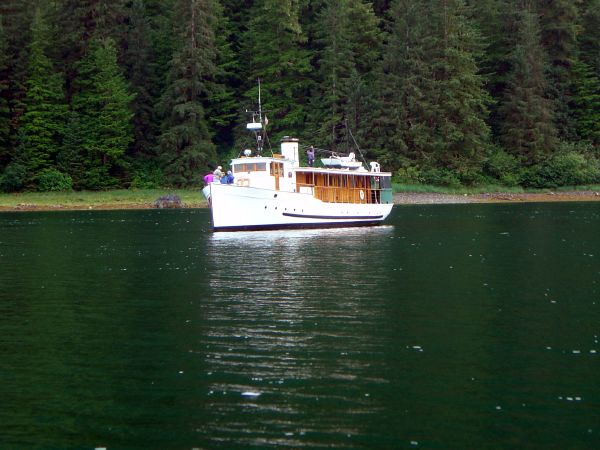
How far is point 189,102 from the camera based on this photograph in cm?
8656

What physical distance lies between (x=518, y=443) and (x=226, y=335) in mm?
8426

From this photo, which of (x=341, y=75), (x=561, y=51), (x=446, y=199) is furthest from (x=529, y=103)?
(x=341, y=75)

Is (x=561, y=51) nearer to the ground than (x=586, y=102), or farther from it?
farther from it

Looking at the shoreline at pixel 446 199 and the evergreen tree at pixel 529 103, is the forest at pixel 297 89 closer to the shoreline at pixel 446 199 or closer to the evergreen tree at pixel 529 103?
the evergreen tree at pixel 529 103

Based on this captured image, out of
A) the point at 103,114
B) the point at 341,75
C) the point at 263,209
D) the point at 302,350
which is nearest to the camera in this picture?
the point at 302,350

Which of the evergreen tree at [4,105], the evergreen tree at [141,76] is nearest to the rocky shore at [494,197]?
the evergreen tree at [141,76]

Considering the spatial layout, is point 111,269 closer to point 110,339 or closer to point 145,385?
point 110,339

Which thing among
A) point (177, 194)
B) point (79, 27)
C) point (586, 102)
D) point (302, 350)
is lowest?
point (302, 350)

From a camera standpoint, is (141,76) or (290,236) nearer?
(290,236)

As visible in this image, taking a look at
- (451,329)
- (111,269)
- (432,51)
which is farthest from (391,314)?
(432,51)

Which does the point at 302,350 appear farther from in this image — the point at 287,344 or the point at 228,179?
the point at 228,179

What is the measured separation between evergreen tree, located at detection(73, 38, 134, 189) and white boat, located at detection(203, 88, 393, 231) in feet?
115

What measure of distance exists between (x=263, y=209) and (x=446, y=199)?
3794 centimetres

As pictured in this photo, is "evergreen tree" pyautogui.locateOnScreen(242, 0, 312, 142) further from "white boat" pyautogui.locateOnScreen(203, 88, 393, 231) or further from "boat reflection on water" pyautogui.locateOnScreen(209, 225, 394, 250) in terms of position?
"boat reflection on water" pyautogui.locateOnScreen(209, 225, 394, 250)
